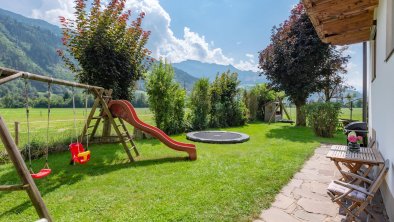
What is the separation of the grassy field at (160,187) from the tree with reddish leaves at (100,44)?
8.33 ft

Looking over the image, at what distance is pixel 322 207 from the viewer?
132 inches

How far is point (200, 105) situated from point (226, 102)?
1.97 metres

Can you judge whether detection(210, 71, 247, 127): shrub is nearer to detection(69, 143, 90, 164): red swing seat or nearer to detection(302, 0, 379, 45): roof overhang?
detection(302, 0, 379, 45): roof overhang

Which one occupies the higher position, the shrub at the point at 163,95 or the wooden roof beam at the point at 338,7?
the wooden roof beam at the point at 338,7

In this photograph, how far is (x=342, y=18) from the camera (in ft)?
15.2

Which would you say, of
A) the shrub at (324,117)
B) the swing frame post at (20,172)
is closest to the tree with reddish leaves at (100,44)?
the swing frame post at (20,172)

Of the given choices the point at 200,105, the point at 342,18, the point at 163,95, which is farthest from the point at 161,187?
the point at 200,105

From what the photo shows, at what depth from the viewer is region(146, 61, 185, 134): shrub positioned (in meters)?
9.87

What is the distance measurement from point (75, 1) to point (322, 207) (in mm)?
8120

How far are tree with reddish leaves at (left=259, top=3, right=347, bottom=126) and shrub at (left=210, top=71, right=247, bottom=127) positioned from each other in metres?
2.04

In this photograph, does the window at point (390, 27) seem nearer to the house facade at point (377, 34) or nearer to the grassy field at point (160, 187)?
the house facade at point (377, 34)

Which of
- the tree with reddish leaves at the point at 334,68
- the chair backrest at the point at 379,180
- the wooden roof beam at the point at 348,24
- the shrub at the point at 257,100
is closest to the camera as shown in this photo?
the chair backrest at the point at 379,180

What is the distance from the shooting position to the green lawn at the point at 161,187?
3127 mm

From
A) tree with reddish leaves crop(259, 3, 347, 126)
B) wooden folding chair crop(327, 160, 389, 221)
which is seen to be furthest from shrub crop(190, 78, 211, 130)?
wooden folding chair crop(327, 160, 389, 221)
